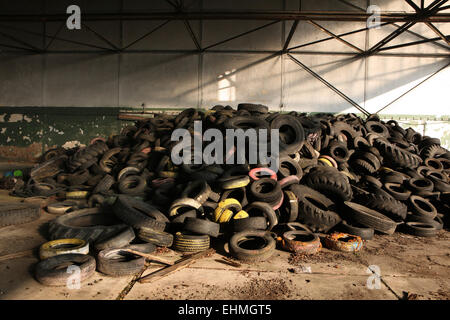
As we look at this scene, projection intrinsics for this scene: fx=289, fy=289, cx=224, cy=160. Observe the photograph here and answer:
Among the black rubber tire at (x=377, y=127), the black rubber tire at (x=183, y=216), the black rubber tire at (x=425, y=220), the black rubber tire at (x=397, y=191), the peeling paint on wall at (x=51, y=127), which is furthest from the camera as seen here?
the peeling paint on wall at (x=51, y=127)

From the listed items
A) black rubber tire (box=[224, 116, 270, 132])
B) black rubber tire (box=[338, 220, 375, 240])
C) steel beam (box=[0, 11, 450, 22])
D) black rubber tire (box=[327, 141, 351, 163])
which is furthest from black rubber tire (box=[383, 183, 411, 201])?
steel beam (box=[0, 11, 450, 22])

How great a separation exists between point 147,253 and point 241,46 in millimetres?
8903

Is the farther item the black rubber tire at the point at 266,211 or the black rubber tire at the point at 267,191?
the black rubber tire at the point at 267,191

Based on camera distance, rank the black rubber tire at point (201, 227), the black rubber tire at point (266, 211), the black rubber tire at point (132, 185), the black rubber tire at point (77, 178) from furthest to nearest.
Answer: the black rubber tire at point (77, 178), the black rubber tire at point (132, 185), the black rubber tire at point (266, 211), the black rubber tire at point (201, 227)

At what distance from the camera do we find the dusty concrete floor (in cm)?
256

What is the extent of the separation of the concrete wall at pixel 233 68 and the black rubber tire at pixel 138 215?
22.7ft

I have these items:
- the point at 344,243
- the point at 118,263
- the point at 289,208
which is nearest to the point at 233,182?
the point at 289,208

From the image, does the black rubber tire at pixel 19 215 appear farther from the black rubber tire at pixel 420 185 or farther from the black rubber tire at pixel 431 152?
the black rubber tire at pixel 431 152

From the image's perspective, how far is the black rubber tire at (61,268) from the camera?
8.49 feet

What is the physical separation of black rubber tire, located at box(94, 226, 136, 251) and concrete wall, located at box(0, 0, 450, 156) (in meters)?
7.62

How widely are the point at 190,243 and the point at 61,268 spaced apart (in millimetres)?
1330

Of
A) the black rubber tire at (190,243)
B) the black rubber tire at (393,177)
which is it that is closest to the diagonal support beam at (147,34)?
the black rubber tire at (393,177)

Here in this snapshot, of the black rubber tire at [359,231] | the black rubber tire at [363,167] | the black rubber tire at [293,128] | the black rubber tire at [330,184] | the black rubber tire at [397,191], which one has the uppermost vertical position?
the black rubber tire at [293,128]

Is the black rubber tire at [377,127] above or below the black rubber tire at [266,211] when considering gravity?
above
